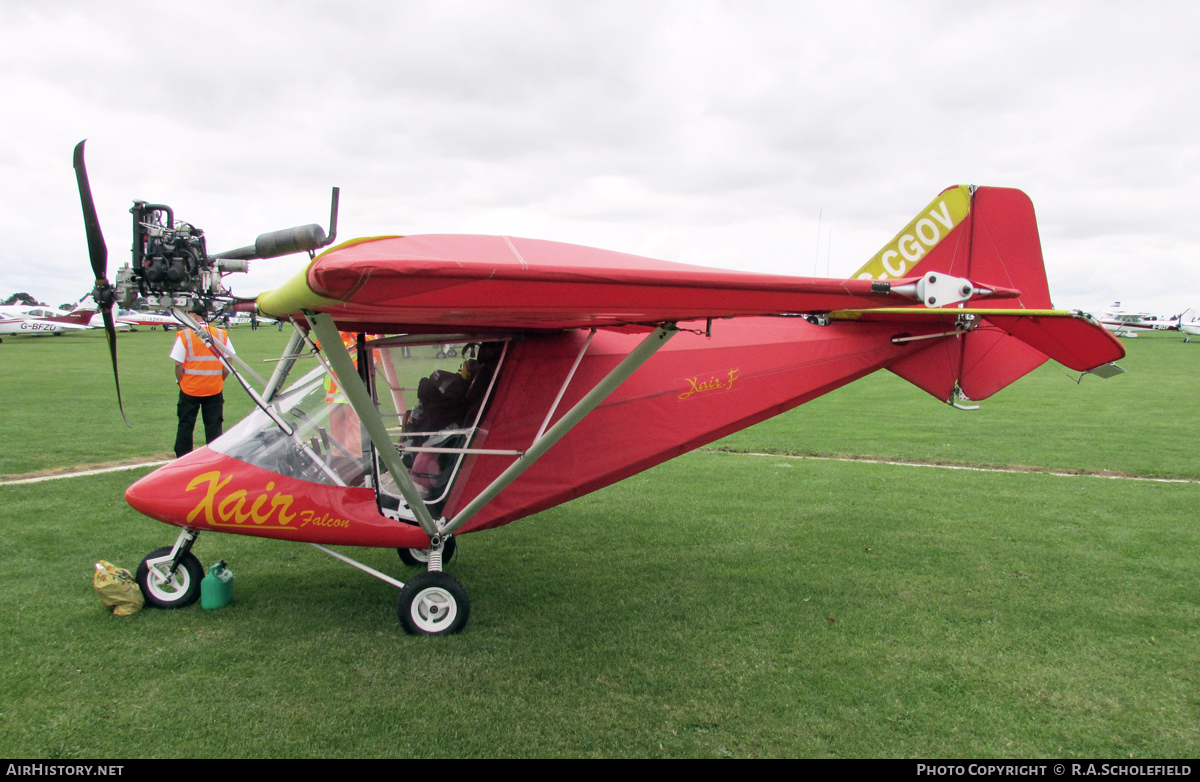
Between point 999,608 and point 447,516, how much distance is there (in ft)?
12.8

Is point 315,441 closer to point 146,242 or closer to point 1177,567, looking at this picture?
point 146,242

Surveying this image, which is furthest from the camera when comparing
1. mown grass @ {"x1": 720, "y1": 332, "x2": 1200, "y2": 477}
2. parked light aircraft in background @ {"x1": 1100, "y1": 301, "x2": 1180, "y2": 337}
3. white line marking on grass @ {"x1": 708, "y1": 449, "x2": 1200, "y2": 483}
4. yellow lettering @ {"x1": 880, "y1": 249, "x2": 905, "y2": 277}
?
parked light aircraft in background @ {"x1": 1100, "y1": 301, "x2": 1180, "y2": 337}

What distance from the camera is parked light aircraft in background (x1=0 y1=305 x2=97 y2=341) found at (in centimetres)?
4453

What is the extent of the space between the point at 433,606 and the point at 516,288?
8.51 ft

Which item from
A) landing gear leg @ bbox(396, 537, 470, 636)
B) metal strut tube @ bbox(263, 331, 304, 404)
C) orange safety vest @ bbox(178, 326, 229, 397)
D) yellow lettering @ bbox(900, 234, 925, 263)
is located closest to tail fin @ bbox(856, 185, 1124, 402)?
yellow lettering @ bbox(900, 234, 925, 263)

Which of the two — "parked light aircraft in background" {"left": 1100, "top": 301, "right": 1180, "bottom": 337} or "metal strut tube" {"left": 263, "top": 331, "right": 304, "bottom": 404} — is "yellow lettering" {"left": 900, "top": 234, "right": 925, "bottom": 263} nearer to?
"metal strut tube" {"left": 263, "top": 331, "right": 304, "bottom": 404}

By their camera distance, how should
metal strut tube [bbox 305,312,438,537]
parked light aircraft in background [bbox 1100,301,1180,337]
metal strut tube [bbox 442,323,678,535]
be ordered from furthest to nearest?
parked light aircraft in background [bbox 1100,301,1180,337] → metal strut tube [bbox 442,323,678,535] → metal strut tube [bbox 305,312,438,537]

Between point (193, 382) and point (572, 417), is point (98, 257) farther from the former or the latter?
point (193, 382)

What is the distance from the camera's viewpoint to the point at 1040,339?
16.7 ft

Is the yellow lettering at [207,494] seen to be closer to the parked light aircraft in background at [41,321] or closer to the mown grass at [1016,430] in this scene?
the mown grass at [1016,430]

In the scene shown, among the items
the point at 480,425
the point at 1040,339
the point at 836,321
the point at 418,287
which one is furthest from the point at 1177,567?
the point at 418,287

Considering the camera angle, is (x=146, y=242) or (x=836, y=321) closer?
(x=146, y=242)

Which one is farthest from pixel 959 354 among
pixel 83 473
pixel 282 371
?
pixel 83 473

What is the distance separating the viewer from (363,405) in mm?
3947
